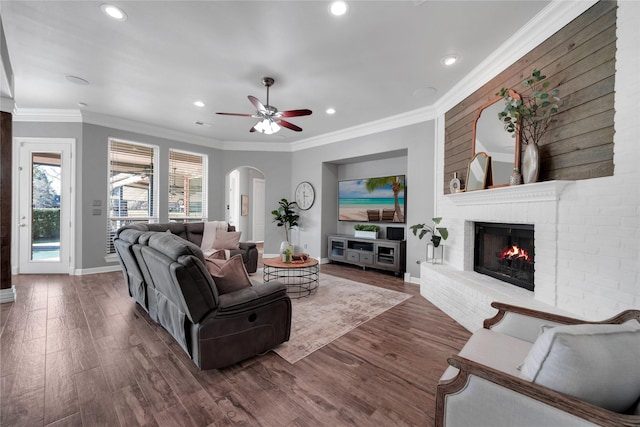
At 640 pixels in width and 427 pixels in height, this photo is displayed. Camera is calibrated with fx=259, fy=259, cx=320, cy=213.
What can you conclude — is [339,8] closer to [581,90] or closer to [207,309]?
[581,90]

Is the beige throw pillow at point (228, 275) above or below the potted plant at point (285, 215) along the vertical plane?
below

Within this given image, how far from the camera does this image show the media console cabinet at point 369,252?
15.9 ft

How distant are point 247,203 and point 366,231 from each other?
16.3 ft

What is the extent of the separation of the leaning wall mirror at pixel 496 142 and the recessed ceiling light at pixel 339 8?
183cm

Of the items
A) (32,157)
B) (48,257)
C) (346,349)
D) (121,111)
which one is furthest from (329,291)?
(32,157)

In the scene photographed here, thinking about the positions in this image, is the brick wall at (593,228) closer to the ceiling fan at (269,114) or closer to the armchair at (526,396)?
the armchair at (526,396)

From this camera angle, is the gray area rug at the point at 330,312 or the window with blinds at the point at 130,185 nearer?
the gray area rug at the point at 330,312

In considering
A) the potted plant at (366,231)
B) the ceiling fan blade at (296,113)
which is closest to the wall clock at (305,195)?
the potted plant at (366,231)

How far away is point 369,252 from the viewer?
524 cm

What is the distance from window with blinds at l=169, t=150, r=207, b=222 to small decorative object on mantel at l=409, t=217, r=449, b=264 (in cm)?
495

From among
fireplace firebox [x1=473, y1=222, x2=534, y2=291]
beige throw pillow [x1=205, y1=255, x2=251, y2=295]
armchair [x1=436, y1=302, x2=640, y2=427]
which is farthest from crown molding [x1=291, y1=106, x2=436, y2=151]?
beige throw pillow [x1=205, y1=255, x2=251, y2=295]

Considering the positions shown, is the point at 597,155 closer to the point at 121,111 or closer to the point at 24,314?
the point at 24,314

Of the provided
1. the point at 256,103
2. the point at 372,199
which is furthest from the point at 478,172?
the point at 256,103

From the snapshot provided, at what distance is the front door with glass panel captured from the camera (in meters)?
4.58
